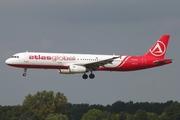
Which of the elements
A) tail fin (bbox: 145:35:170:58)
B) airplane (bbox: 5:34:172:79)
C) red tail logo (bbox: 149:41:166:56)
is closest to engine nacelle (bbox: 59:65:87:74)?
airplane (bbox: 5:34:172:79)

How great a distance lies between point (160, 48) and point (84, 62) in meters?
17.4

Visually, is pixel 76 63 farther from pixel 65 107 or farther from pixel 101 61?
pixel 65 107

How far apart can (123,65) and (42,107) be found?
64.6 meters

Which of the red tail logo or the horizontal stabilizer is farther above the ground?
the red tail logo

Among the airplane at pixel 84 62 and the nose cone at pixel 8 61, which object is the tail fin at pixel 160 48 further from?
the nose cone at pixel 8 61

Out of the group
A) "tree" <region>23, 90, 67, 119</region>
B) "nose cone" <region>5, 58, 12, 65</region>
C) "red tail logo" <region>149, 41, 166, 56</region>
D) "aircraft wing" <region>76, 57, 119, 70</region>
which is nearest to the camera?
"nose cone" <region>5, 58, 12, 65</region>

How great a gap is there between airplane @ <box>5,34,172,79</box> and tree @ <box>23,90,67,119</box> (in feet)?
197

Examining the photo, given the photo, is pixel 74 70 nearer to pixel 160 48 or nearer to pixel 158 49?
pixel 158 49

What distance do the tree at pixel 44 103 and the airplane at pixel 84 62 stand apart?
6001cm

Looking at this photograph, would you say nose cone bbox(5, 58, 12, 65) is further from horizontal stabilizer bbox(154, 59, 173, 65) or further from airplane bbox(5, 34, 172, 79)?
horizontal stabilizer bbox(154, 59, 173, 65)

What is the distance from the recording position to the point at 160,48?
436ft

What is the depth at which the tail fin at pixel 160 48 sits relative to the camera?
131 metres

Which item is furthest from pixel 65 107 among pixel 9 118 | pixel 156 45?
pixel 156 45

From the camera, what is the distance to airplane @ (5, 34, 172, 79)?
11862 cm
